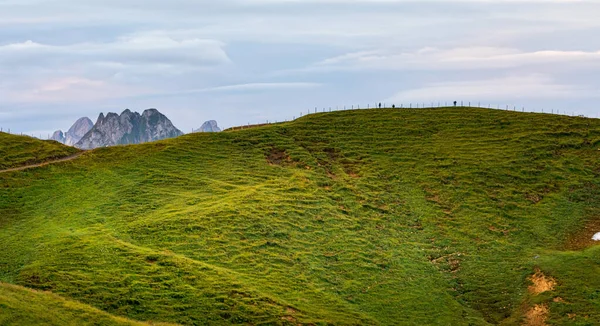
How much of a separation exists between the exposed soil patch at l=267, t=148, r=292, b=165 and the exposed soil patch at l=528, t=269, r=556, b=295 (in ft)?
128

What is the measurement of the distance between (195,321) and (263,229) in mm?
19356

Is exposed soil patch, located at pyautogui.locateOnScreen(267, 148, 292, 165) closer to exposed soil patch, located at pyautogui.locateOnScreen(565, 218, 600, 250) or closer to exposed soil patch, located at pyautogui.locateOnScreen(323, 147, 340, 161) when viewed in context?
exposed soil patch, located at pyautogui.locateOnScreen(323, 147, 340, 161)

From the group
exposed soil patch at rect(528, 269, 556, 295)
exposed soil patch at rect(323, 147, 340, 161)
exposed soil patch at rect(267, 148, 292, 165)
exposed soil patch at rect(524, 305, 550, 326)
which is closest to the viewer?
exposed soil patch at rect(524, 305, 550, 326)

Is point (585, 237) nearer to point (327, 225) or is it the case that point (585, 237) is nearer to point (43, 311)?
point (327, 225)

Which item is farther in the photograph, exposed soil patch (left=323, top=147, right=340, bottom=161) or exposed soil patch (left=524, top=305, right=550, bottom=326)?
exposed soil patch (left=323, top=147, right=340, bottom=161)

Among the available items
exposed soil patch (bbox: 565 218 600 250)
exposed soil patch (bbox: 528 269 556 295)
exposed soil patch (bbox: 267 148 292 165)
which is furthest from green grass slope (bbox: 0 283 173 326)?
exposed soil patch (bbox: 565 218 600 250)

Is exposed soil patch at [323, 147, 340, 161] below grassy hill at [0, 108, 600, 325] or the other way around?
the other way around

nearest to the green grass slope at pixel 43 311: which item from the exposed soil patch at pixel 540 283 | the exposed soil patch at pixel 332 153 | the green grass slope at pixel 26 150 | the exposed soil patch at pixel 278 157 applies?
the exposed soil patch at pixel 540 283

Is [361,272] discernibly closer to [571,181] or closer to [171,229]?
[171,229]

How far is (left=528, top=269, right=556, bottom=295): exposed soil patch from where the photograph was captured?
192 ft

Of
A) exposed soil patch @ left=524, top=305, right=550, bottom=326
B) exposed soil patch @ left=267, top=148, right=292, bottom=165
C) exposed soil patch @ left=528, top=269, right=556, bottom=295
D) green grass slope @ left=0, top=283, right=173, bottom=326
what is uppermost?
exposed soil patch @ left=267, top=148, right=292, bottom=165

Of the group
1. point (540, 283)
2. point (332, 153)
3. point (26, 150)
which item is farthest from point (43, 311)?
point (332, 153)

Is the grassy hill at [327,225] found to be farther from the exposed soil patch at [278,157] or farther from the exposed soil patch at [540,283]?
the exposed soil patch at [278,157]

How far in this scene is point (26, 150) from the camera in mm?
86125
